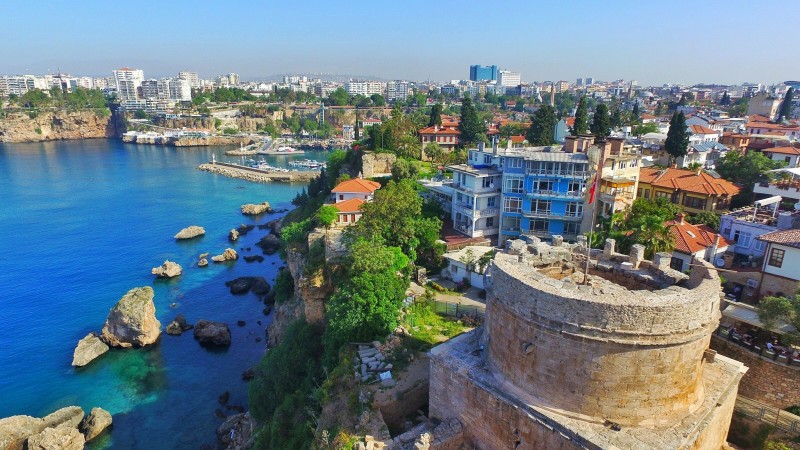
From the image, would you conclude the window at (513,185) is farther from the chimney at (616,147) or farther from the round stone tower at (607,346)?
the round stone tower at (607,346)

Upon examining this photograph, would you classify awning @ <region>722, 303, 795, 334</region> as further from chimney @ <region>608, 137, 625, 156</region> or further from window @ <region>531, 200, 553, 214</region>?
chimney @ <region>608, 137, 625, 156</region>

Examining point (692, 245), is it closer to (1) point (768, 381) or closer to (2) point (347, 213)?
(1) point (768, 381)

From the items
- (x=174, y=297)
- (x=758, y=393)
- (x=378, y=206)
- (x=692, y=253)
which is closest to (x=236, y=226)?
(x=174, y=297)

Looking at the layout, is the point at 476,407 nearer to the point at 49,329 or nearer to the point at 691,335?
the point at 691,335

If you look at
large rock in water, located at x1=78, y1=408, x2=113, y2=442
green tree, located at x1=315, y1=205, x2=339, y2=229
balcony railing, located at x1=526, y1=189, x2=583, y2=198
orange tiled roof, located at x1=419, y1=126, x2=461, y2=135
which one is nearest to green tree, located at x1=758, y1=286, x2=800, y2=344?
balcony railing, located at x1=526, y1=189, x2=583, y2=198

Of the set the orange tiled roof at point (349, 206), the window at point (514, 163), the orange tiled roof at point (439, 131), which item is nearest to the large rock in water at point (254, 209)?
the orange tiled roof at point (439, 131)
